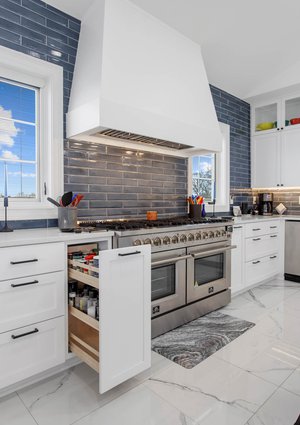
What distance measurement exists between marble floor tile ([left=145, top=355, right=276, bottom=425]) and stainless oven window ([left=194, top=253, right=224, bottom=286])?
0.84m

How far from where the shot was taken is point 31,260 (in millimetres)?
1667

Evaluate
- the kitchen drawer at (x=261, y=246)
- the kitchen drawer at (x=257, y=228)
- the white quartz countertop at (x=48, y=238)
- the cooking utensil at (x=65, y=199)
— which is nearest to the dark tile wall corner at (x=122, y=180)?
the cooking utensil at (x=65, y=199)

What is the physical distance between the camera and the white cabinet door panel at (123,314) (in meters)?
1.51

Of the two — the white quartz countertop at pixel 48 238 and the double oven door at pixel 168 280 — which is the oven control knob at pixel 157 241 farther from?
the white quartz countertop at pixel 48 238

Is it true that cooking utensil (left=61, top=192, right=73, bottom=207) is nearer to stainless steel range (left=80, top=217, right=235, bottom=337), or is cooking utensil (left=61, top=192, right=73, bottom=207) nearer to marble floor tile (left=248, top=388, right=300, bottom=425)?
stainless steel range (left=80, top=217, right=235, bottom=337)

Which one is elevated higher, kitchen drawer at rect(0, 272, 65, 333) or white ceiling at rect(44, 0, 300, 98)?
white ceiling at rect(44, 0, 300, 98)

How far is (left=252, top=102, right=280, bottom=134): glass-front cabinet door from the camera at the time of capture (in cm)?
445

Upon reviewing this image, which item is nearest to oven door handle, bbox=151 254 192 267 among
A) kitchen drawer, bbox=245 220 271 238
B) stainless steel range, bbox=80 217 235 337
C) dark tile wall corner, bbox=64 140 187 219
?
stainless steel range, bbox=80 217 235 337

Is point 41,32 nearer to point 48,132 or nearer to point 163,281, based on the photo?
point 48,132

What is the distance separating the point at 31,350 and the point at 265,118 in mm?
4501

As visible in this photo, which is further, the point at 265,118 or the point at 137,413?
the point at 265,118

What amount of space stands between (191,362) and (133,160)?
6.06ft

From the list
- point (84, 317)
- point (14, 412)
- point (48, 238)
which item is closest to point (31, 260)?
point (48, 238)

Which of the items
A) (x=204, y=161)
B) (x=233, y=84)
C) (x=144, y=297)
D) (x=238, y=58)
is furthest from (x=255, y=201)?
(x=144, y=297)
